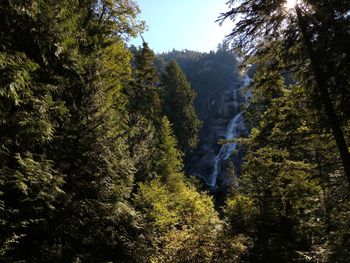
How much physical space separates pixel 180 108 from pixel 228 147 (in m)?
16.4

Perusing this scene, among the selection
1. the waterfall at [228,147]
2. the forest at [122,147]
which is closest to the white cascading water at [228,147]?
the waterfall at [228,147]

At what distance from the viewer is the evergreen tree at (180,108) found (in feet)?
154

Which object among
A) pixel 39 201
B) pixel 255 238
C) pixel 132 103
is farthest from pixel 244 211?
pixel 132 103

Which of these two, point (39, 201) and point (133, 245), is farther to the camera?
point (133, 245)

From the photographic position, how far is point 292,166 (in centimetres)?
936

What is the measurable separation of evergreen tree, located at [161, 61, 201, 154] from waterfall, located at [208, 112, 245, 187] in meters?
7.09

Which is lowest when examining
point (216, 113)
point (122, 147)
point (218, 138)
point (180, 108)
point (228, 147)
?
point (122, 147)

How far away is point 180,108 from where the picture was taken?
47.8 m

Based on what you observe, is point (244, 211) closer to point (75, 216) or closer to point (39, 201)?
point (75, 216)

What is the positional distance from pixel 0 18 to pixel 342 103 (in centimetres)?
867

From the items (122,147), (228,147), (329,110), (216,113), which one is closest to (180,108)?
(228,147)

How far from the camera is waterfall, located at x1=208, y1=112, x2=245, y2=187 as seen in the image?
55406mm

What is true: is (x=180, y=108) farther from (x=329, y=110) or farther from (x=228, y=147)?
(x=329, y=110)

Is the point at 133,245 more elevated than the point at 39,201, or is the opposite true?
the point at 39,201
